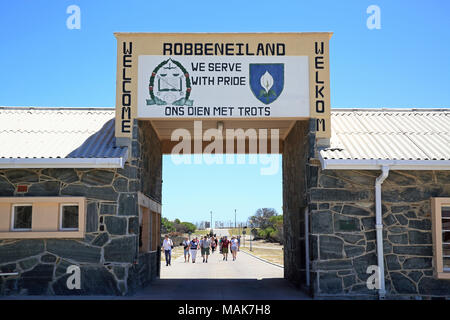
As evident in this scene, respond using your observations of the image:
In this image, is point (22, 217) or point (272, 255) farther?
point (272, 255)

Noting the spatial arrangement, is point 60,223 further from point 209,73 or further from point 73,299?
point 209,73

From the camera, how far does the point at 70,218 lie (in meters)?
11.2

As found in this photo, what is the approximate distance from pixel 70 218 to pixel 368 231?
660 centimetres

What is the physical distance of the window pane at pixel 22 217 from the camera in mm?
11242

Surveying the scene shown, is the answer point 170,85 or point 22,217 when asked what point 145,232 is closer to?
point 22,217

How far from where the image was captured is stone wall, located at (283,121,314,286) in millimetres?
12358

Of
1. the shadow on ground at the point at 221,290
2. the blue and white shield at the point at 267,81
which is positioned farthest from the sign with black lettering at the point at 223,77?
the shadow on ground at the point at 221,290

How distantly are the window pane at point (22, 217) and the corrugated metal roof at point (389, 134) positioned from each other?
6.65 m

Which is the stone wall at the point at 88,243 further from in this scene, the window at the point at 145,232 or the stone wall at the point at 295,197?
the stone wall at the point at 295,197

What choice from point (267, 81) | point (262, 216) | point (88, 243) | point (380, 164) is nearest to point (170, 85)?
point (267, 81)

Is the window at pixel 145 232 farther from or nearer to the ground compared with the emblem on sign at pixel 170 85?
nearer to the ground

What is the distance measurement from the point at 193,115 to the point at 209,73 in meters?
1.07

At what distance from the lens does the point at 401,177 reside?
445 inches
